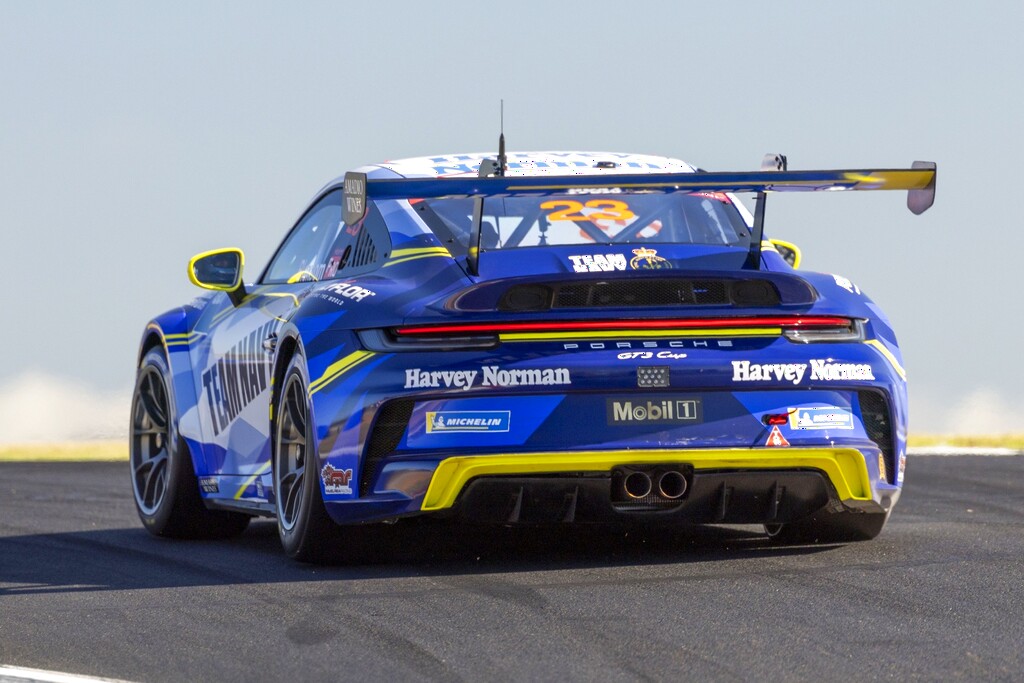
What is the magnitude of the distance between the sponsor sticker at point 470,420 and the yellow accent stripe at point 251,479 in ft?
4.66

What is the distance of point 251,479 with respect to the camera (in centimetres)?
736

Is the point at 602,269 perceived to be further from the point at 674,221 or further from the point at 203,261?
the point at 203,261

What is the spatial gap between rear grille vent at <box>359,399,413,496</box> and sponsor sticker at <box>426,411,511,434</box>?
9 centimetres

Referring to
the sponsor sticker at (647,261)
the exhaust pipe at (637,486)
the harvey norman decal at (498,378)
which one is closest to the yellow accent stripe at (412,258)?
the harvey norman decal at (498,378)

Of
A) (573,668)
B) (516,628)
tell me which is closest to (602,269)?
(516,628)

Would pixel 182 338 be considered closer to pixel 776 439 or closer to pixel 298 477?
pixel 298 477

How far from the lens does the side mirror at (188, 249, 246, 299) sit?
782 centimetres

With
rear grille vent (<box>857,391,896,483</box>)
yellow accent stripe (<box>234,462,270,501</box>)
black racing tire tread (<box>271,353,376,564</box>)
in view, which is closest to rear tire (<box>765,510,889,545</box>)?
rear grille vent (<box>857,391,896,483</box>)

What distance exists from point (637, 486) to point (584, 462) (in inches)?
9.0

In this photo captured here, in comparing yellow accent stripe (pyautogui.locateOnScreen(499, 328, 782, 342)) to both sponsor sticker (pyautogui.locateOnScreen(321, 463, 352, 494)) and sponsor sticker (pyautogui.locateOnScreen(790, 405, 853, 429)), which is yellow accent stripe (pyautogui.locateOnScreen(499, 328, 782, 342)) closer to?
sponsor sticker (pyautogui.locateOnScreen(790, 405, 853, 429))

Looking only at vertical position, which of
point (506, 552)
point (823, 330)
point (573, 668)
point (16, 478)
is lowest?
point (16, 478)

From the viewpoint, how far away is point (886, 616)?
5078 mm

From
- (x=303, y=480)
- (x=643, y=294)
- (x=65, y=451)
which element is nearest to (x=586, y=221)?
(x=643, y=294)

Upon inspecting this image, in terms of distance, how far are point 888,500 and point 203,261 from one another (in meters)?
3.13
